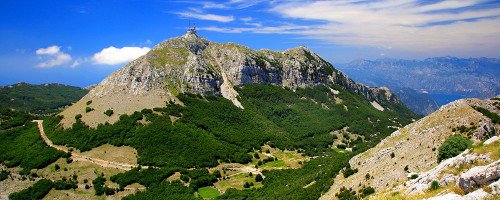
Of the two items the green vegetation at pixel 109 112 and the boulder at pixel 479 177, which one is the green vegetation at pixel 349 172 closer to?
the boulder at pixel 479 177

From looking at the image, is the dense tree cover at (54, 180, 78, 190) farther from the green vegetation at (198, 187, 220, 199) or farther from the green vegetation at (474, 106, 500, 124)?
the green vegetation at (474, 106, 500, 124)

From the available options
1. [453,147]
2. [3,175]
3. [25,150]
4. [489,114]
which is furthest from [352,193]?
[25,150]

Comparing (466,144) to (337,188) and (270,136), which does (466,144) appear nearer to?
(337,188)

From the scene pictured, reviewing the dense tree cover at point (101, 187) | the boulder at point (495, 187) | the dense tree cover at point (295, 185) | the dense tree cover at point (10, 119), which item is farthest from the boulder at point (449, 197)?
the dense tree cover at point (10, 119)

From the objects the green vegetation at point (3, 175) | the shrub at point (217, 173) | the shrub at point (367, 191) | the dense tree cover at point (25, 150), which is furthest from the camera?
the dense tree cover at point (25, 150)

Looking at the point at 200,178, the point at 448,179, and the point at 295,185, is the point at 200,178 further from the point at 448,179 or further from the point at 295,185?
the point at 448,179

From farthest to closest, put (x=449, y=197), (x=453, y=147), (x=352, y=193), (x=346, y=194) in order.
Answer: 1. (x=346, y=194)
2. (x=352, y=193)
3. (x=453, y=147)
4. (x=449, y=197)
